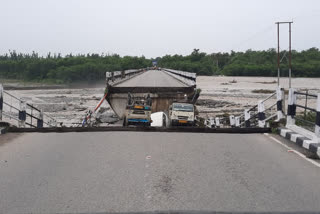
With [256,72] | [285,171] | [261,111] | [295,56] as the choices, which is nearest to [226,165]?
[285,171]

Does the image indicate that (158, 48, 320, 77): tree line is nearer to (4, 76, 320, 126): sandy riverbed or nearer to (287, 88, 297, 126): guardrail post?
(4, 76, 320, 126): sandy riverbed

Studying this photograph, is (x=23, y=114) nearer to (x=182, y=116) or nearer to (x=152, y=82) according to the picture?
(x=182, y=116)

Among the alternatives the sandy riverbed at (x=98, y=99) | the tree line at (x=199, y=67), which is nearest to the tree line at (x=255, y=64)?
the tree line at (x=199, y=67)

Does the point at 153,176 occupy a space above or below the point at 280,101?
below

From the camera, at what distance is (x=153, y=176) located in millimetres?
6316

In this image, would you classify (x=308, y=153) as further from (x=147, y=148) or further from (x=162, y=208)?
(x=162, y=208)

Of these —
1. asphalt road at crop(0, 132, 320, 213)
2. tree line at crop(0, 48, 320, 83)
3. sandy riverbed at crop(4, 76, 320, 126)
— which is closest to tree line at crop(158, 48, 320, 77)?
tree line at crop(0, 48, 320, 83)

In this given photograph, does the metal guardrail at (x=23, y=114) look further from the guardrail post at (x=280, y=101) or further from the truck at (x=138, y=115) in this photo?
the guardrail post at (x=280, y=101)

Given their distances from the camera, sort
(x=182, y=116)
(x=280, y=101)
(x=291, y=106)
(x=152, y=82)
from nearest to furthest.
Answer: (x=291, y=106) < (x=280, y=101) < (x=182, y=116) < (x=152, y=82)

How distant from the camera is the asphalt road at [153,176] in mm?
5062

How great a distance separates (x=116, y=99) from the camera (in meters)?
25.6

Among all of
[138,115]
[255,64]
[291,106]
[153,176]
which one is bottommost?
[153,176]

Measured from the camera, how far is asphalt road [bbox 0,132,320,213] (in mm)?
5062

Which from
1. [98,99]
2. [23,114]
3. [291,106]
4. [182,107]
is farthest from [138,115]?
[98,99]
